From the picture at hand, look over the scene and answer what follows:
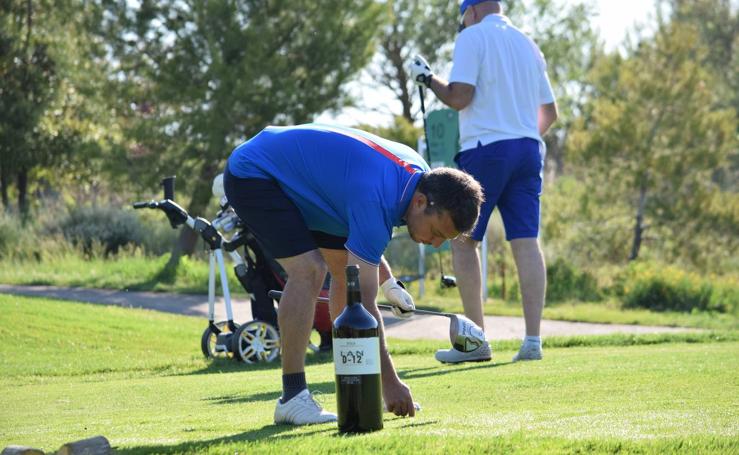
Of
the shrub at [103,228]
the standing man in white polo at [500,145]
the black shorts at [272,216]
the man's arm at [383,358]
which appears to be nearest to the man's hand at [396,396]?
the man's arm at [383,358]

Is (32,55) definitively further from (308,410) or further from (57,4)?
(308,410)

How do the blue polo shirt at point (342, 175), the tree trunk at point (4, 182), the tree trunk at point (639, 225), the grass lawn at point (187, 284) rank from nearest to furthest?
the blue polo shirt at point (342, 175) < the grass lawn at point (187, 284) < the tree trunk at point (639, 225) < the tree trunk at point (4, 182)

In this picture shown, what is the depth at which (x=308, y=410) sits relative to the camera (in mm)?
5336

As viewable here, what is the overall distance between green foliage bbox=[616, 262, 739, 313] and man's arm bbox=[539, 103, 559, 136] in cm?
821

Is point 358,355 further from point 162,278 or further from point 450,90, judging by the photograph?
point 162,278

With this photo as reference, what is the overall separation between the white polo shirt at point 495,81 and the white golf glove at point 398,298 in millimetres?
3321

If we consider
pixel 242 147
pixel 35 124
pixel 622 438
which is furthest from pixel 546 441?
pixel 35 124

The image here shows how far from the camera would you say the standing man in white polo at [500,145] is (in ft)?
27.5

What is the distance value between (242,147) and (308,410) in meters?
1.30

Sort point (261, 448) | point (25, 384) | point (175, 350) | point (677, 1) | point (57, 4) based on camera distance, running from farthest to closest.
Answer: point (677, 1), point (57, 4), point (175, 350), point (25, 384), point (261, 448)

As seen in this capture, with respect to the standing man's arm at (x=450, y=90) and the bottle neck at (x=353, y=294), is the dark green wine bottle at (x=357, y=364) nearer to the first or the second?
the bottle neck at (x=353, y=294)

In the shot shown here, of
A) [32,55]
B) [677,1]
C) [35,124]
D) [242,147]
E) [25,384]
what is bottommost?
[25,384]

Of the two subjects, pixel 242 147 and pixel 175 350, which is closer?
pixel 242 147

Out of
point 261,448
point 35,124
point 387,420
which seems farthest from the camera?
point 35,124
